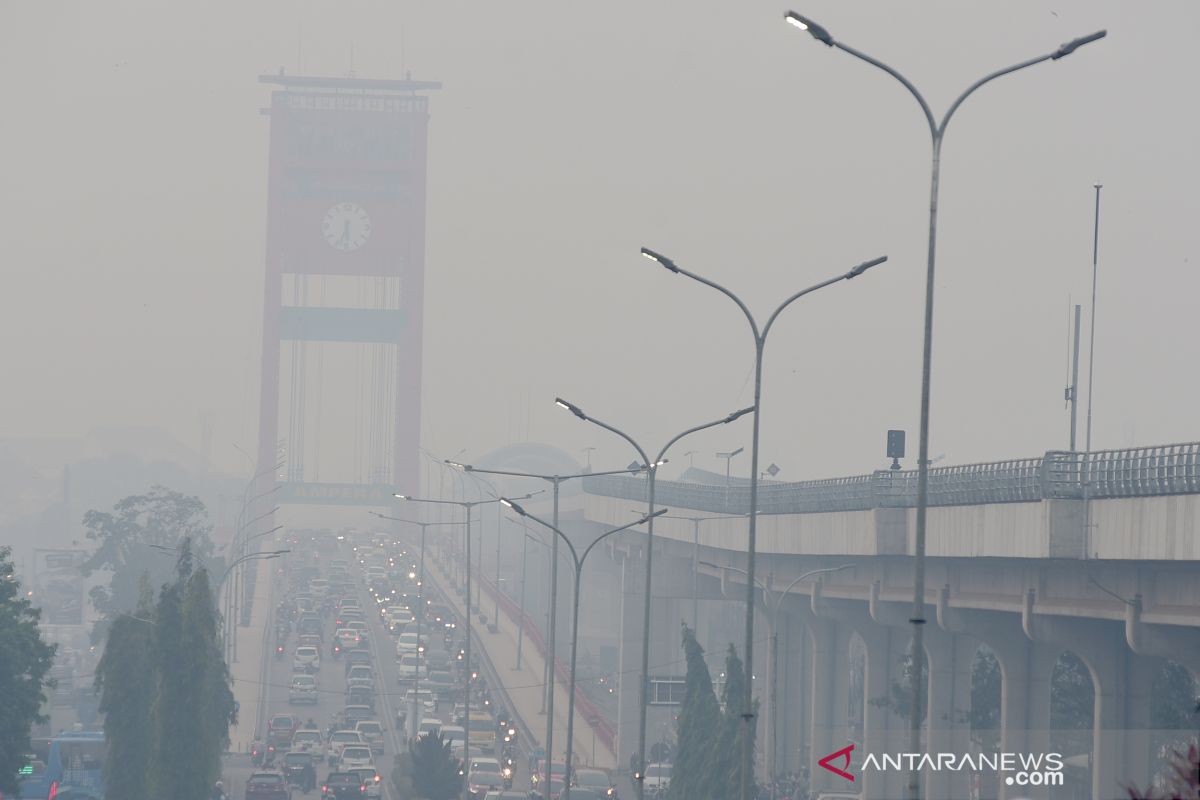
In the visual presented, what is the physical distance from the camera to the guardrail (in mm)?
34625

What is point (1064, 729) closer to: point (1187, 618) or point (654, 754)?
point (654, 754)

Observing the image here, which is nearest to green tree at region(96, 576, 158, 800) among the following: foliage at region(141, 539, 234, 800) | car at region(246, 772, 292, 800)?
foliage at region(141, 539, 234, 800)

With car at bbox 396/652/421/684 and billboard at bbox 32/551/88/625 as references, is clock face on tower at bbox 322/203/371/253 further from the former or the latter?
car at bbox 396/652/421/684

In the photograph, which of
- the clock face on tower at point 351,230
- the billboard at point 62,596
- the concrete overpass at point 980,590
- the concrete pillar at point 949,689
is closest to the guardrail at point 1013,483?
the concrete overpass at point 980,590

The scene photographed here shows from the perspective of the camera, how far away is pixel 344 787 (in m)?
58.8

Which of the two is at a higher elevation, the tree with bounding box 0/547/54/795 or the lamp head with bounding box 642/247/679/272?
the lamp head with bounding box 642/247/679/272

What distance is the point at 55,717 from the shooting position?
285 ft

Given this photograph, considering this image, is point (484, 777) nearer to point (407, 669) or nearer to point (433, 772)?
point (433, 772)

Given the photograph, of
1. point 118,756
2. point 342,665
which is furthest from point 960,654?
point 342,665

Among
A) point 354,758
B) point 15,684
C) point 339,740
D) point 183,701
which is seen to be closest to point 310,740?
point 339,740

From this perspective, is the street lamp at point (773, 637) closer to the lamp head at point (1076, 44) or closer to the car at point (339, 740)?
the car at point (339, 740)

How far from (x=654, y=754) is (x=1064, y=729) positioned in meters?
17.7

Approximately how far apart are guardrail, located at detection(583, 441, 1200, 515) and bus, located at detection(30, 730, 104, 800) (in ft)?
77.0

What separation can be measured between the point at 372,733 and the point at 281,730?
3490 mm
